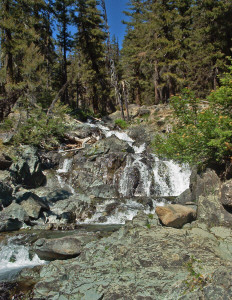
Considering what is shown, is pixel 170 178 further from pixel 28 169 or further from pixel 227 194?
pixel 28 169

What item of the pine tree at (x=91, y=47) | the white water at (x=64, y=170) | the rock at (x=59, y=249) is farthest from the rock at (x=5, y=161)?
the pine tree at (x=91, y=47)

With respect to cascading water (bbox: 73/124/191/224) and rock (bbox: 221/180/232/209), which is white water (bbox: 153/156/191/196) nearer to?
cascading water (bbox: 73/124/191/224)

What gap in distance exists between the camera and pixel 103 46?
1102 inches

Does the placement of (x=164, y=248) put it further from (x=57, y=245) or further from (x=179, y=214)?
(x=57, y=245)

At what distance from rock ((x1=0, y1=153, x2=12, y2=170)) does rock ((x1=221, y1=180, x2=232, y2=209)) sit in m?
10.3

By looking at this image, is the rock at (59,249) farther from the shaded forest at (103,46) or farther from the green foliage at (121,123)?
the green foliage at (121,123)

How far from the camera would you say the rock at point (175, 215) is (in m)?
7.07

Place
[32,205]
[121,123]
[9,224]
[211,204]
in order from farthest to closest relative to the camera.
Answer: [121,123], [32,205], [9,224], [211,204]

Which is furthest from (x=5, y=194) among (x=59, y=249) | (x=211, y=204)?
(x=211, y=204)

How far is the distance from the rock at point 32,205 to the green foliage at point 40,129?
574 cm

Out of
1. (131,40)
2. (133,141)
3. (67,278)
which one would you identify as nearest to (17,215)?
(67,278)

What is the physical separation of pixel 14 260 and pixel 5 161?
6.86m

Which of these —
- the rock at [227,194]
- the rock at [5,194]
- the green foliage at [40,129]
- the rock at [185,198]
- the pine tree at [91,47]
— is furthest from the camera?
the pine tree at [91,47]

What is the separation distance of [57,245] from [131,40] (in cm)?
3478
